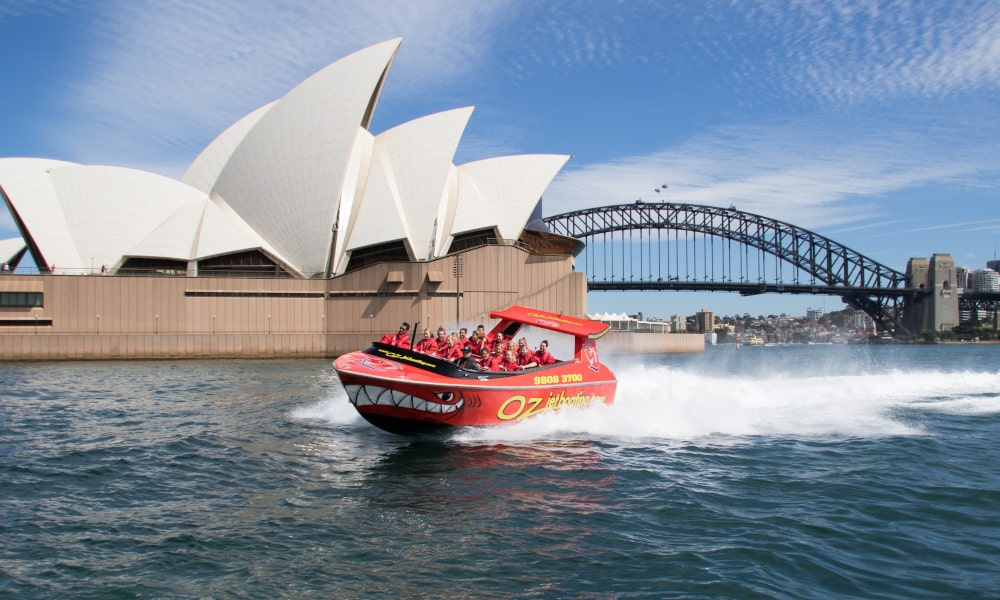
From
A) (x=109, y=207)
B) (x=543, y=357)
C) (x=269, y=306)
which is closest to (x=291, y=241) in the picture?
(x=269, y=306)

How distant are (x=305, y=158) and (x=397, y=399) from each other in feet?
123

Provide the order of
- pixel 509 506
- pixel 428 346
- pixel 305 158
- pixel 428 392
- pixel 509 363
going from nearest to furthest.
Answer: pixel 509 506 → pixel 428 392 → pixel 509 363 → pixel 428 346 → pixel 305 158

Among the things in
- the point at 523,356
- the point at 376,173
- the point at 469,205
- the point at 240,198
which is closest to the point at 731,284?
the point at 469,205

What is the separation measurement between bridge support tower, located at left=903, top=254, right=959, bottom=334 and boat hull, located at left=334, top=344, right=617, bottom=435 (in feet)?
360

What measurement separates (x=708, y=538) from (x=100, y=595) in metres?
5.85

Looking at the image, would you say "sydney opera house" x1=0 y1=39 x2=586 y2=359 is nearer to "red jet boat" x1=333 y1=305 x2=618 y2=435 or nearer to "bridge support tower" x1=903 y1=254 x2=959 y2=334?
"red jet boat" x1=333 y1=305 x2=618 y2=435

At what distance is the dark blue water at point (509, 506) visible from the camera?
643 centimetres

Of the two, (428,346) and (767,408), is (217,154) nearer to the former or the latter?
(428,346)

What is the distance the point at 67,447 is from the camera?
39.9ft

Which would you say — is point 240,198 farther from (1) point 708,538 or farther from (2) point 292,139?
(1) point 708,538

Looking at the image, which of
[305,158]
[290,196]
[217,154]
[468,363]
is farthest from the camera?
[217,154]

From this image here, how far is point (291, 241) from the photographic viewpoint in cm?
4809

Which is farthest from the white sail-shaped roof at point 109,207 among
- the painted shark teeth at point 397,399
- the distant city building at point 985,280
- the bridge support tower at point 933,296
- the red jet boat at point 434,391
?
the distant city building at point 985,280

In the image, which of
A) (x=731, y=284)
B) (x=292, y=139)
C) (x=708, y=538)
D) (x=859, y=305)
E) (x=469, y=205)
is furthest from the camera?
(x=859, y=305)
